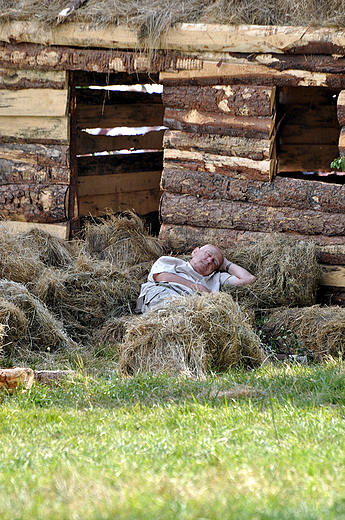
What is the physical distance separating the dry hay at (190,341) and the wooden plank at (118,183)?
566 centimetres

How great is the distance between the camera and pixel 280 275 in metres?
5.88

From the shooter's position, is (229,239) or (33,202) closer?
(229,239)

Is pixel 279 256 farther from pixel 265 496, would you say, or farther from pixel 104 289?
pixel 265 496

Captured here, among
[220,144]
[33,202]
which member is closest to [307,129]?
[220,144]

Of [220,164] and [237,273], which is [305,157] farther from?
[237,273]

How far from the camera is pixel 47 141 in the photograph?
7.36 meters

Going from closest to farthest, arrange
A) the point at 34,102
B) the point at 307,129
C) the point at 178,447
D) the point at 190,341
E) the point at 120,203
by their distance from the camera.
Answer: the point at 178,447, the point at 190,341, the point at 34,102, the point at 307,129, the point at 120,203

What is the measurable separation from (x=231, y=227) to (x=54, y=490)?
4.96m

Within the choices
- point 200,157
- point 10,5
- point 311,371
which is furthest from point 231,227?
point 10,5

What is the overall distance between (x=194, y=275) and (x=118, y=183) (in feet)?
15.0

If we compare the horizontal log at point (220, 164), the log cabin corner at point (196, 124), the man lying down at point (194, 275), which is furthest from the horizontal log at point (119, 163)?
the man lying down at point (194, 275)

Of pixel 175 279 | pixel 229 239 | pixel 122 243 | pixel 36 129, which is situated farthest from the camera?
pixel 36 129

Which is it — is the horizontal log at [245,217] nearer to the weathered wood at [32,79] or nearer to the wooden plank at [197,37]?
the wooden plank at [197,37]

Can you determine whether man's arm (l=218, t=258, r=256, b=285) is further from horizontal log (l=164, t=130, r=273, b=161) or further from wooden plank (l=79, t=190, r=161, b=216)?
wooden plank (l=79, t=190, r=161, b=216)
